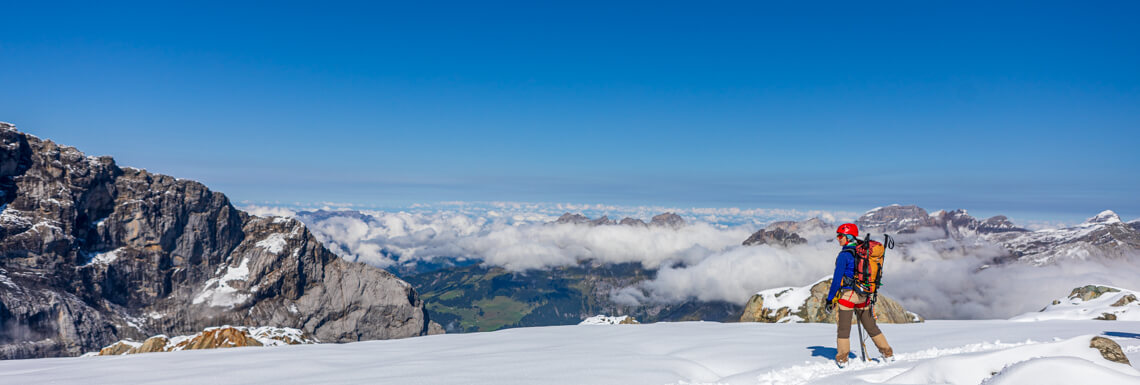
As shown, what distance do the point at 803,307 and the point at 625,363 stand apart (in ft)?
91.8

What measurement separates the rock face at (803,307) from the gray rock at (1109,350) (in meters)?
22.7

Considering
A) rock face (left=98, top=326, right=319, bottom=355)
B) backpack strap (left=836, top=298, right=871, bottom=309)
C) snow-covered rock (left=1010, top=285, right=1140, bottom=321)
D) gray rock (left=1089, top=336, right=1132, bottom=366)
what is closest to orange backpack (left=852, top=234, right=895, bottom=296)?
backpack strap (left=836, top=298, right=871, bottom=309)

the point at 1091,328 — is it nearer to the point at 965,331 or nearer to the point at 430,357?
the point at 965,331

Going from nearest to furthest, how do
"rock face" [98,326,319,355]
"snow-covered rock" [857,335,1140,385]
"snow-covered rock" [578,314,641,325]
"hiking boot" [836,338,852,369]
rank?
"snow-covered rock" [857,335,1140,385]
"hiking boot" [836,338,852,369]
"snow-covered rock" [578,314,641,325]
"rock face" [98,326,319,355]

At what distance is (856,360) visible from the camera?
42.6 ft

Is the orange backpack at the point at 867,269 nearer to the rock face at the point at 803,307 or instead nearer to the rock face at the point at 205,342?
the rock face at the point at 803,307

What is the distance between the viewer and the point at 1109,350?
9.41 m

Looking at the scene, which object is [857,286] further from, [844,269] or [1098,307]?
[1098,307]

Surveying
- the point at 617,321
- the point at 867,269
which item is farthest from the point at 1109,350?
the point at 617,321

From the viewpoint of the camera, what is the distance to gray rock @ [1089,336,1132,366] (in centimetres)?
932

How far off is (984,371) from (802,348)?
653 cm

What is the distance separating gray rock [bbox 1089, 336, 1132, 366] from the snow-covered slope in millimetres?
127

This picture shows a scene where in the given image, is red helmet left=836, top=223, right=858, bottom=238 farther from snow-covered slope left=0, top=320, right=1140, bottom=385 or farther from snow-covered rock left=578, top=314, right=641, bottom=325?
snow-covered rock left=578, top=314, right=641, bottom=325

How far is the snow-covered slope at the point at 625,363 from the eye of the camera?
8.96 m
